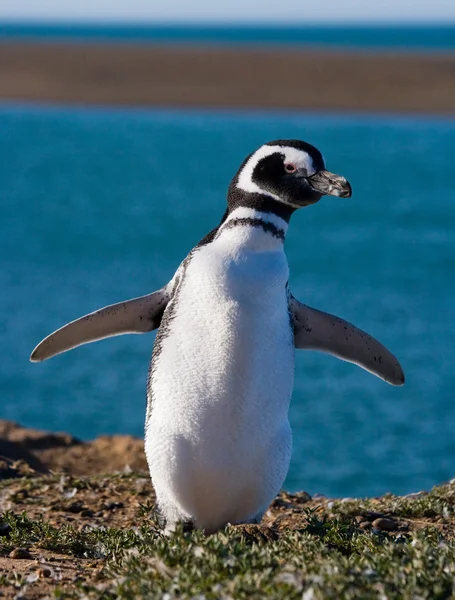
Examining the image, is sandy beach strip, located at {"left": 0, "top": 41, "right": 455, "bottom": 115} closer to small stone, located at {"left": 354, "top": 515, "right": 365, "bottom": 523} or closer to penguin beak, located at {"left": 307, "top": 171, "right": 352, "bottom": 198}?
small stone, located at {"left": 354, "top": 515, "right": 365, "bottom": 523}

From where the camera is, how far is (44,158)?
123ft

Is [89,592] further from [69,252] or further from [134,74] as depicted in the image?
[134,74]

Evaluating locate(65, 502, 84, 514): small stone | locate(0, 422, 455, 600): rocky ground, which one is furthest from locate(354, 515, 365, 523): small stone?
locate(65, 502, 84, 514): small stone

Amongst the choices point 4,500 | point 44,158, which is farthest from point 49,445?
point 44,158

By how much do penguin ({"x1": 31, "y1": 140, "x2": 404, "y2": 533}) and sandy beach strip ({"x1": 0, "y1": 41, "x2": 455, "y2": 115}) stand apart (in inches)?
1537

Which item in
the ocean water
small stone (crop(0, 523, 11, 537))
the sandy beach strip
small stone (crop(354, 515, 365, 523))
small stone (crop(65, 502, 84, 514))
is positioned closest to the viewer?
small stone (crop(0, 523, 11, 537))

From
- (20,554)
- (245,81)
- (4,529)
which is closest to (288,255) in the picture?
(4,529)

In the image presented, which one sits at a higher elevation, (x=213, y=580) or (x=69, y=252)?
(x=69, y=252)

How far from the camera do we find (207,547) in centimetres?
379

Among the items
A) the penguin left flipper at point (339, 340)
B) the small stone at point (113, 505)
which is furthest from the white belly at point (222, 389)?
the small stone at point (113, 505)

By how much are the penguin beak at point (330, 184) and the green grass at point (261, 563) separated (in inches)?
52.5

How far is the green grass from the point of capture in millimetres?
3402

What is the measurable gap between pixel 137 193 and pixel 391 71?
22940mm

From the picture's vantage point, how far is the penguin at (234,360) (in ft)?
15.1
